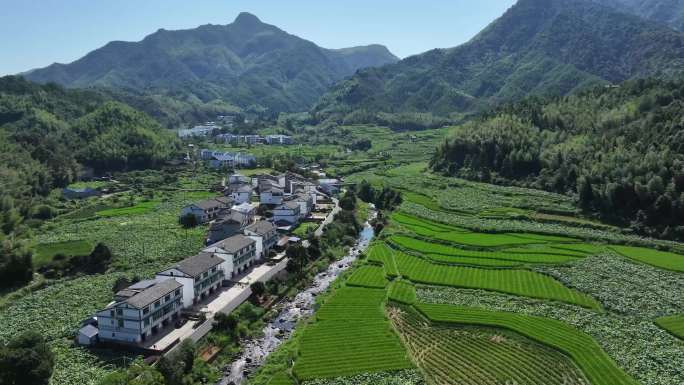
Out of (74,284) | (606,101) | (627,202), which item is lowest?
(74,284)

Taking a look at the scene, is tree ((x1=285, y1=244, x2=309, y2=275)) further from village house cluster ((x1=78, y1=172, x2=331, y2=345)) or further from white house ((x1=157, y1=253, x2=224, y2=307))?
white house ((x1=157, y1=253, x2=224, y2=307))

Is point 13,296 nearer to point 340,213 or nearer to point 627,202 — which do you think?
point 340,213

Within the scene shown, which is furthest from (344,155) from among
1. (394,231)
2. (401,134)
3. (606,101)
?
(394,231)

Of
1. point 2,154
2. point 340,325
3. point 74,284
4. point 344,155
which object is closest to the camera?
point 340,325

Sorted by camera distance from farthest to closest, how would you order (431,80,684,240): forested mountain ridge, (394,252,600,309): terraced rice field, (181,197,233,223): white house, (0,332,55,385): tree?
(181,197,233,223): white house, (431,80,684,240): forested mountain ridge, (394,252,600,309): terraced rice field, (0,332,55,385): tree

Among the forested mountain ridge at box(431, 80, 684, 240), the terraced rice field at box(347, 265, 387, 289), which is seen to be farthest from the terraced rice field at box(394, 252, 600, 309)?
the forested mountain ridge at box(431, 80, 684, 240)

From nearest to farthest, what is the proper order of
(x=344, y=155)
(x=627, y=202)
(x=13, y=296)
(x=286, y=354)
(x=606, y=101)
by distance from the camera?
(x=286, y=354), (x=13, y=296), (x=627, y=202), (x=606, y=101), (x=344, y=155)
